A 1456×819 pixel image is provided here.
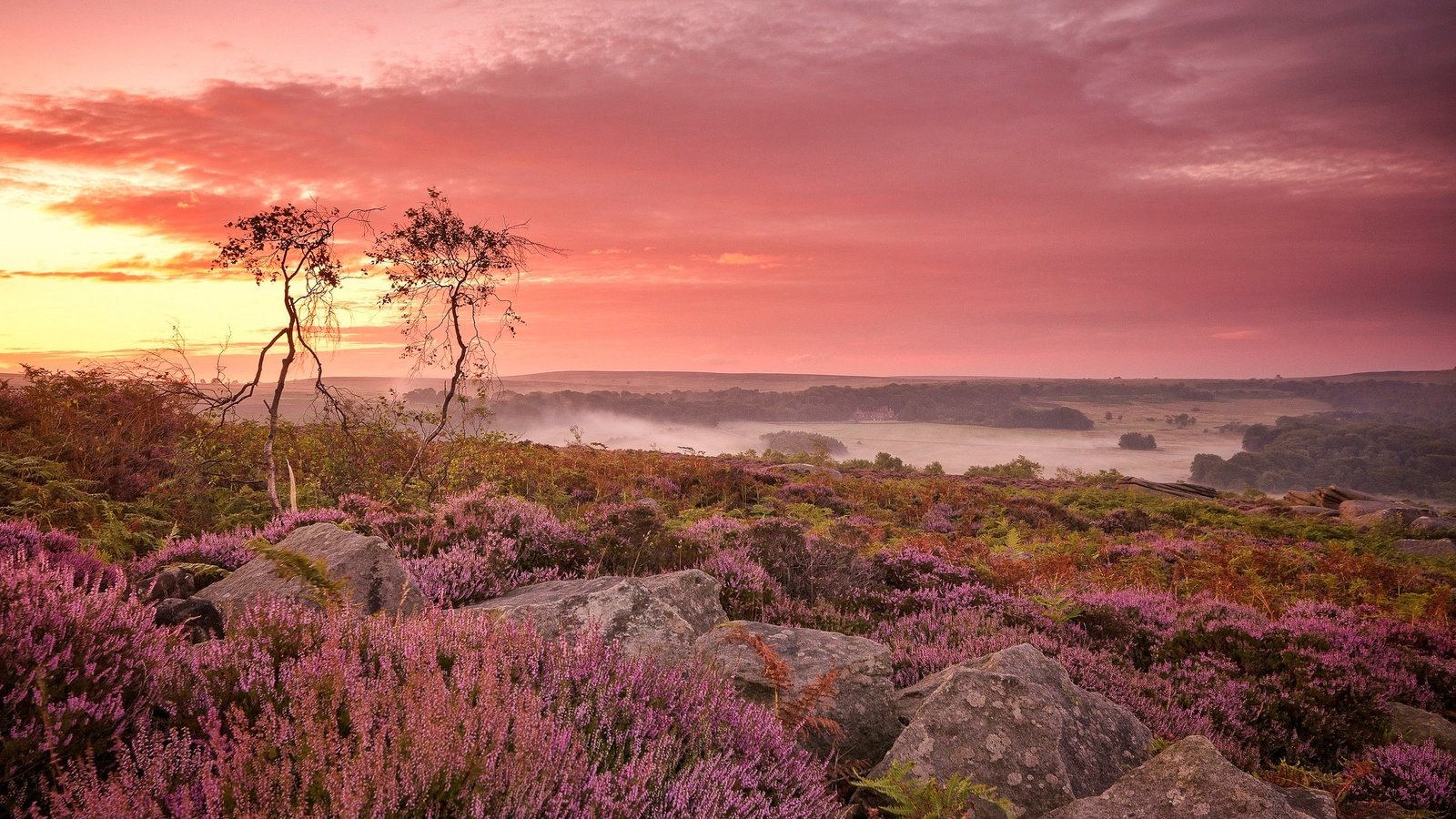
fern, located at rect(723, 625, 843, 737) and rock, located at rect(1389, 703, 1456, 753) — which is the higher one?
fern, located at rect(723, 625, 843, 737)

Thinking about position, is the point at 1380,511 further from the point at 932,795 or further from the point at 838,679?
the point at 932,795

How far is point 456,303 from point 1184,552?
49.3 ft

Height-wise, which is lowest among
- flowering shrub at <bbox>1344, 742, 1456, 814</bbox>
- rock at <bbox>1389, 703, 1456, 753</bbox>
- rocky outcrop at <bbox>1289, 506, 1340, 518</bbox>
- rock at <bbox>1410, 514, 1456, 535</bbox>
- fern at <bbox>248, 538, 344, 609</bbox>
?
rocky outcrop at <bbox>1289, 506, 1340, 518</bbox>

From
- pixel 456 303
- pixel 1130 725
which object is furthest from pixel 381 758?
pixel 456 303

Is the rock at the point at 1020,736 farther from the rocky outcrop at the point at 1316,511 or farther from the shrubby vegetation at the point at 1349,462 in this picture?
the shrubby vegetation at the point at 1349,462

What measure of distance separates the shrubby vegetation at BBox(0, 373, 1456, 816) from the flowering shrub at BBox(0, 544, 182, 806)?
12 millimetres

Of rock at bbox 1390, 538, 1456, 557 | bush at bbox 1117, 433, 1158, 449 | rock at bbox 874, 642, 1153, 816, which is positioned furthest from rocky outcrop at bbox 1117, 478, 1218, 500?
bush at bbox 1117, 433, 1158, 449

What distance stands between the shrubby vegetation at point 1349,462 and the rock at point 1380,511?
61.2m

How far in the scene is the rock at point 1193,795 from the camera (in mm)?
3055

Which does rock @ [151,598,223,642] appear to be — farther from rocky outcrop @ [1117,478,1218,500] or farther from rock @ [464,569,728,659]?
rocky outcrop @ [1117,478,1218,500]

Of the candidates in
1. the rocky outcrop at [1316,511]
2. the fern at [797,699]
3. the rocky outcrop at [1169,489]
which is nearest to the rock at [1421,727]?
the fern at [797,699]

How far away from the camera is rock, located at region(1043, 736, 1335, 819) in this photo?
3.05 meters

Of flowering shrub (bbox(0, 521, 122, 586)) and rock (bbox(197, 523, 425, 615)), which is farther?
rock (bbox(197, 523, 425, 615))

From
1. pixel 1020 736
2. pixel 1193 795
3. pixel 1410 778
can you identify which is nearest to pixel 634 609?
pixel 1020 736
